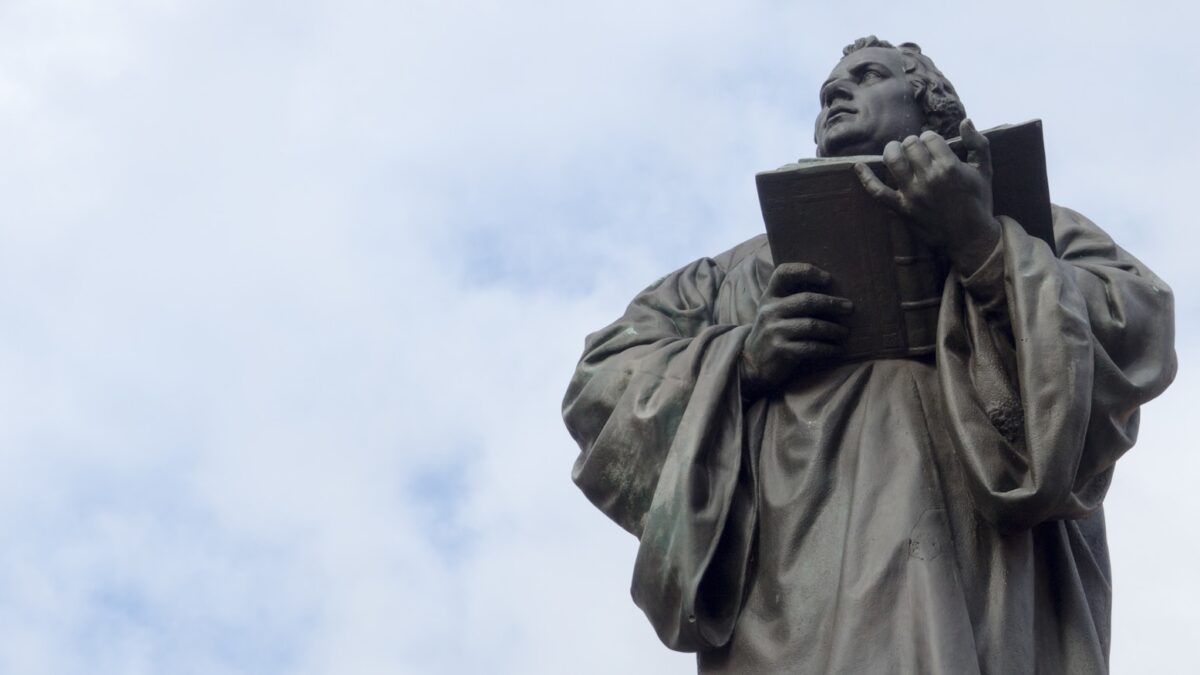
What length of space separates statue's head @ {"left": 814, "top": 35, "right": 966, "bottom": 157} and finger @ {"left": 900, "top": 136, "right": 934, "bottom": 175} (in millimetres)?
1088

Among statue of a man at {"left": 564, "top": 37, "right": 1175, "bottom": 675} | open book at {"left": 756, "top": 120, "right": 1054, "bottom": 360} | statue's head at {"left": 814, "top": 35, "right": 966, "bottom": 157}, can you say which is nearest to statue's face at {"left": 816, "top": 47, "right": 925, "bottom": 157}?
statue's head at {"left": 814, "top": 35, "right": 966, "bottom": 157}

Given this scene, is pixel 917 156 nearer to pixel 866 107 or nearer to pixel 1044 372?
pixel 1044 372

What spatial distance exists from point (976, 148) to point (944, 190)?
222mm

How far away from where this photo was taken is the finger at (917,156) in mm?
8469

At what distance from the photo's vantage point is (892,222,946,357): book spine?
28.6 feet

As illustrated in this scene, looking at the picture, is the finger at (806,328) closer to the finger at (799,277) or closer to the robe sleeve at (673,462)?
the finger at (799,277)

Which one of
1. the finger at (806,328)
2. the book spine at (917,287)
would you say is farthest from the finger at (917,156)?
the finger at (806,328)

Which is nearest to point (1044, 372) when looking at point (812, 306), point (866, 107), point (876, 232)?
point (876, 232)

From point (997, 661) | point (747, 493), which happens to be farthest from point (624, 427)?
point (997, 661)

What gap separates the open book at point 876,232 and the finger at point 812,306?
4 cm

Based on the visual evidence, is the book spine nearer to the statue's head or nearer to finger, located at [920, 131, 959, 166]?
finger, located at [920, 131, 959, 166]

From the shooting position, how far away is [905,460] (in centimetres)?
862

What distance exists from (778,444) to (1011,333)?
3.03 ft

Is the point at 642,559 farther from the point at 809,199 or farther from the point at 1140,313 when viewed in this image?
the point at 1140,313
